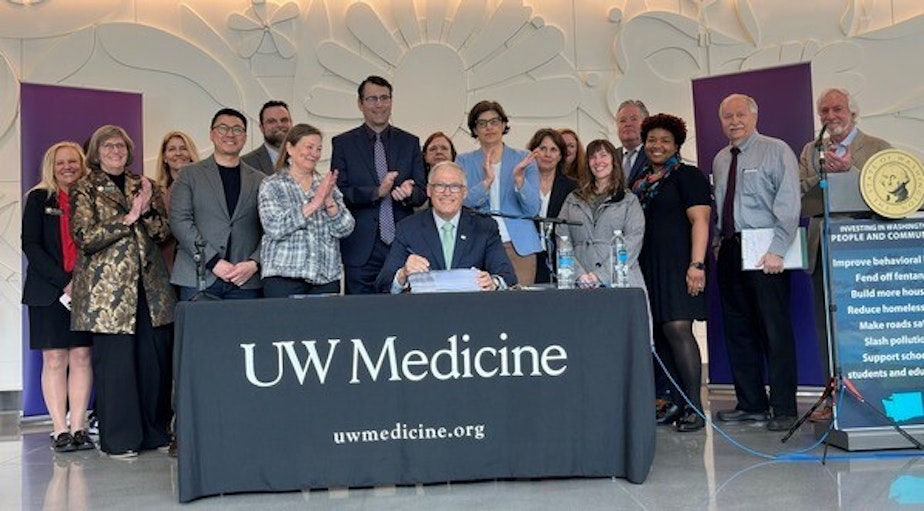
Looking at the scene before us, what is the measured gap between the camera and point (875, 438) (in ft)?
13.0

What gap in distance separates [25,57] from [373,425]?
4485mm

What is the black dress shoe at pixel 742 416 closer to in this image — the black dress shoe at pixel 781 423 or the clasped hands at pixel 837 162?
the black dress shoe at pixel 781 423

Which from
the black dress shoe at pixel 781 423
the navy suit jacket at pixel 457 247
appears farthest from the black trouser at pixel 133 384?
the black dress shoe at pixel 781 423

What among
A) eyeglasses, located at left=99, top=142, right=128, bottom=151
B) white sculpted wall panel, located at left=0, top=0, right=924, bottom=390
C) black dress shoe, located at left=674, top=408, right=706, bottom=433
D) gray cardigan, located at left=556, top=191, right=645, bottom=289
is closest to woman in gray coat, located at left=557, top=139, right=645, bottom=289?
gray cardigan, located at left=556, top=191, right=645, bottom=289

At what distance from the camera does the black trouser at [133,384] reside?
14.8 ft

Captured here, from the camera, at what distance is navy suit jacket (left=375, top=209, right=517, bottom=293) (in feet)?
12.8

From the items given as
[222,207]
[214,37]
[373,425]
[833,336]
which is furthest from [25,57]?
[833,336]

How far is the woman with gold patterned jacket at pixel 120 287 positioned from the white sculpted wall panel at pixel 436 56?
2.23 m

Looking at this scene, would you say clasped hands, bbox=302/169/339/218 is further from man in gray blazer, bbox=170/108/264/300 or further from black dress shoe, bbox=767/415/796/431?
black dress shoe, bbox=767/415/796/431

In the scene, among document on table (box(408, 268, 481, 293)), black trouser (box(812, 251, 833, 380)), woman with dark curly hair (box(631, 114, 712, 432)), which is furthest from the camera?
woman with dark curly hair (box(631, 114, 712, 432))

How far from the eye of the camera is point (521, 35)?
22.6 feet

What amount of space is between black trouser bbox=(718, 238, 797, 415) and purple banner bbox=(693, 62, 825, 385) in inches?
38.0

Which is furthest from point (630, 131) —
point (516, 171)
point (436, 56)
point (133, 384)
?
point (133, 384)

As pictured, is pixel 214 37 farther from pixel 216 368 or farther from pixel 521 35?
pixel 216 368
